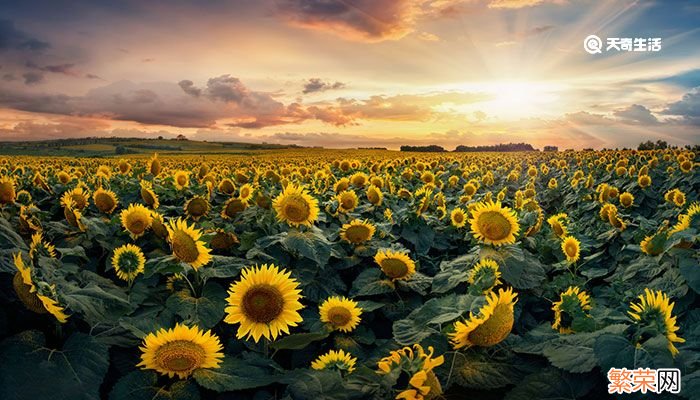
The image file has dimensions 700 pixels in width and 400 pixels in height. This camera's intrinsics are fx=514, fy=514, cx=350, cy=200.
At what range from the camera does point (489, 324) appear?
7.70 ft

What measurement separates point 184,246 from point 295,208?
125 centimetres

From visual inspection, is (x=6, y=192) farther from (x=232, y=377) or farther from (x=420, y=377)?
(x=420, y=377)

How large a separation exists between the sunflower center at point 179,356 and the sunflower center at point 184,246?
1.15 metres

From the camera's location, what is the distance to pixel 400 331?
2830 millimetres

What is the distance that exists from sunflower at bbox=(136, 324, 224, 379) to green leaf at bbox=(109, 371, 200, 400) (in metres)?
0.05

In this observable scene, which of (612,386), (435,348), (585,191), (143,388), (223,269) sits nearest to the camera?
(612,386)

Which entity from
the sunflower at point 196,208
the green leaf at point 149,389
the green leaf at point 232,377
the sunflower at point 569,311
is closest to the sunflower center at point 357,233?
the sunflower at point 196,208

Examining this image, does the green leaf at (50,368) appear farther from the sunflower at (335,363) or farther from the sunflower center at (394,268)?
the sunflower center at (394,268)

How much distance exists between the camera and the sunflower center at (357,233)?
512 centimetres

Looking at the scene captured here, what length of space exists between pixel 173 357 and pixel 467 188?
847cm

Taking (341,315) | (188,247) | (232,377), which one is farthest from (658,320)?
(188,247)

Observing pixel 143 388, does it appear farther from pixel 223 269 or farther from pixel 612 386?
pixel 612 386

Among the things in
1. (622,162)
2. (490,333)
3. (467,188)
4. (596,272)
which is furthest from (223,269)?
(622,162)

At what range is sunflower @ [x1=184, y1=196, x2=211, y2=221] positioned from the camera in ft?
18.7
